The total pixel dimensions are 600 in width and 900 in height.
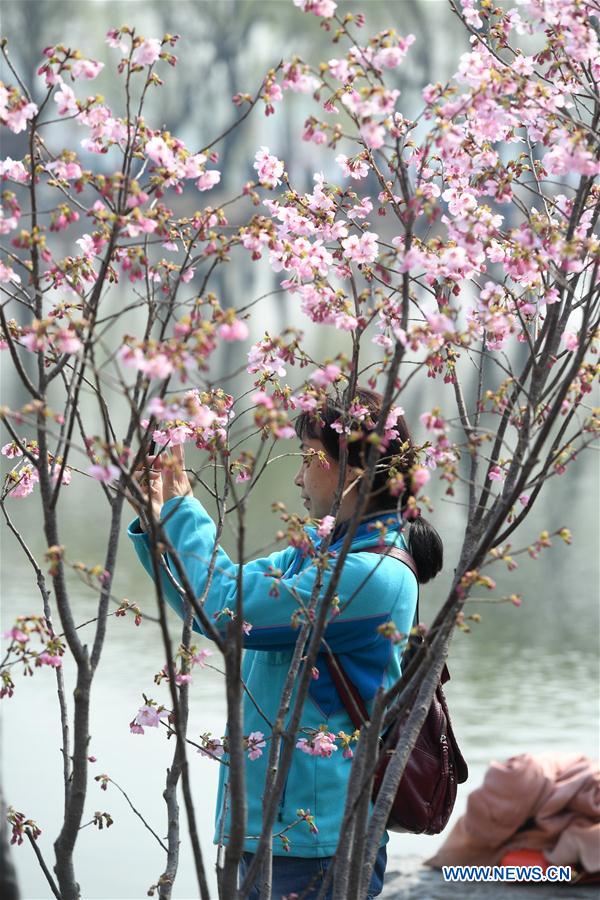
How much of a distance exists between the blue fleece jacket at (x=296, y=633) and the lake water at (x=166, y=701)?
197cm

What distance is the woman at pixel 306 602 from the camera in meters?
1.68

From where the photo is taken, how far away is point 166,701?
17.3ft

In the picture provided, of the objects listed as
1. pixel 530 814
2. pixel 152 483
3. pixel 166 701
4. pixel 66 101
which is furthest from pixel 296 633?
pixel 166 701

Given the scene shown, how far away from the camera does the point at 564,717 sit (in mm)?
5203

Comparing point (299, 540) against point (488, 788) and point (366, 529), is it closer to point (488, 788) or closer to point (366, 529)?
point (366, 529)

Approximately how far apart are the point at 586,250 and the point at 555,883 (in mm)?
2538

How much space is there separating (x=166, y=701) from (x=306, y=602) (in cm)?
376

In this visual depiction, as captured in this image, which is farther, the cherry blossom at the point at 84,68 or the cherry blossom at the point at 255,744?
the cherry blossom at the point at 255,744

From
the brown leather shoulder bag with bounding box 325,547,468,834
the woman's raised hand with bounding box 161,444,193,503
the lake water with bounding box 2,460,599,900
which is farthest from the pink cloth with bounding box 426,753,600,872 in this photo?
the woman's raised hand with bounding box 161,444,193,503

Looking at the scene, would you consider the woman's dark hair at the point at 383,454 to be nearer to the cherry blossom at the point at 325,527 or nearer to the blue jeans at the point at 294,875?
the cherry blossom at the point at 325,527

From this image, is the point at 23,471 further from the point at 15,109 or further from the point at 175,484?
the point at 15,109

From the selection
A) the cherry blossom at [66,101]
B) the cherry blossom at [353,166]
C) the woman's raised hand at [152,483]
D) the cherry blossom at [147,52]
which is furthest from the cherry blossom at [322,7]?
the woman's raised hand at [152,483]

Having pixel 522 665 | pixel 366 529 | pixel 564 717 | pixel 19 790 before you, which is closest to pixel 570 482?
pixel 522 665

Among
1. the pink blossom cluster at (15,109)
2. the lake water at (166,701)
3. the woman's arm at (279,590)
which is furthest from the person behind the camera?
the lake water at (166,701)
